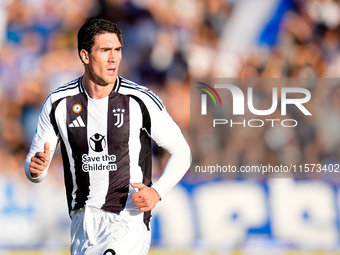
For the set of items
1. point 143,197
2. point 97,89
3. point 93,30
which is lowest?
point 143,197

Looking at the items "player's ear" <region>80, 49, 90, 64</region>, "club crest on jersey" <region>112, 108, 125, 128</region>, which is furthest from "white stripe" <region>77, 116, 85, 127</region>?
"player's ear" <region>80, 49, 90, 64</region>

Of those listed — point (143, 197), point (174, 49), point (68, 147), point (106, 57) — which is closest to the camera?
point (143, 197)

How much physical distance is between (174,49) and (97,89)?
328 centimetres

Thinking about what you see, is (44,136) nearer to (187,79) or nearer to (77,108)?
(77,108)

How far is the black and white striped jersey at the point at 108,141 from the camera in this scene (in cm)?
388

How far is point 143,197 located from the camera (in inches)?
141

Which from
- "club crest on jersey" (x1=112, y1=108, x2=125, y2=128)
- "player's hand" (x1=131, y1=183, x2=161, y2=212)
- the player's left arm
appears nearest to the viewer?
"player's hand" (x1=131, y1=183, x2=161, y2=212)

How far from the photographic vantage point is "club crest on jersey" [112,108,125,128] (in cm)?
391

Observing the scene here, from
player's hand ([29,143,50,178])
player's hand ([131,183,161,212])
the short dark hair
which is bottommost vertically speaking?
player's hand ([131,183,161,212])

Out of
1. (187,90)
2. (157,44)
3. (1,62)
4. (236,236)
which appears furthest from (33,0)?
(236,236)

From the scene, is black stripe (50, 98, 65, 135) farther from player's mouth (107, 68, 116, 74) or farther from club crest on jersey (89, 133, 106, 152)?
player's mouth (107, 68, 116, 74)

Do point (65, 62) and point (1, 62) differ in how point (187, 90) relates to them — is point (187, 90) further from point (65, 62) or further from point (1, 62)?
point (1, 62)

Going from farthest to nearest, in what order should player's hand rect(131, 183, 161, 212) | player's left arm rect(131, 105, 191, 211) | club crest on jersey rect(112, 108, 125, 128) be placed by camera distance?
1. club crest on jersey rect(112, 108, 125, 128)
2. player's left arm rect(131, 105, 191, 211)
3. player's hand rect(131, 183, 161, 212)

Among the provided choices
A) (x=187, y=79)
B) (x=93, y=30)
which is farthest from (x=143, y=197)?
(x=187, y=79)
